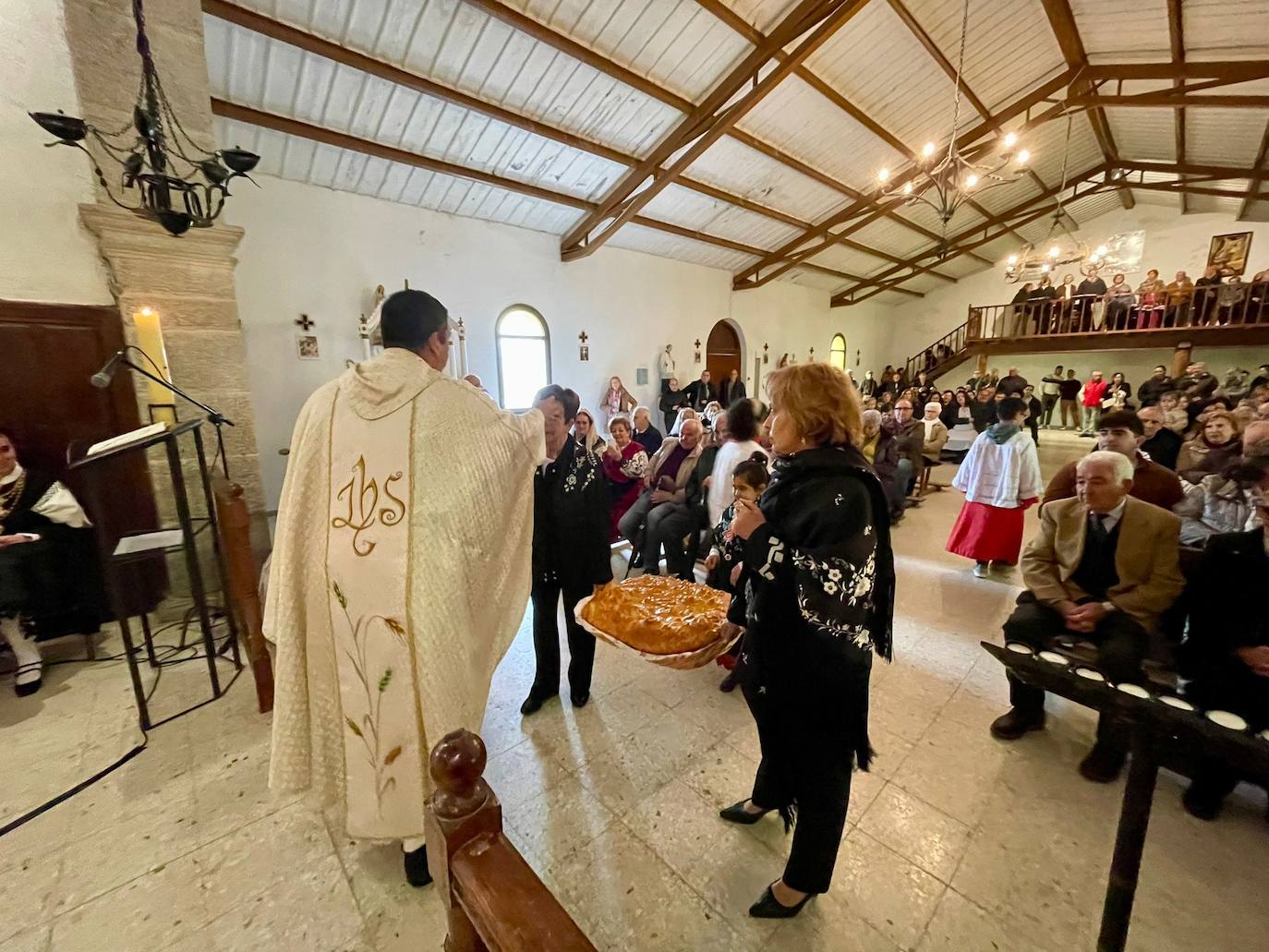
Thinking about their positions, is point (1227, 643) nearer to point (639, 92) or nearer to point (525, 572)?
point (525, 572)

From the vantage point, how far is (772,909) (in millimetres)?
1423

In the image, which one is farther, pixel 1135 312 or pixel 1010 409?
pixel 1135 312

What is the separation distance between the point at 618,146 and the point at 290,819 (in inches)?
260

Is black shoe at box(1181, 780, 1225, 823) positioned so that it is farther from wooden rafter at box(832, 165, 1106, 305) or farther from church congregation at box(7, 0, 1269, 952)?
wooden rafter at box(832, 165, 1106, 305)

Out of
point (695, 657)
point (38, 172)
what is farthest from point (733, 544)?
point (38, 172)

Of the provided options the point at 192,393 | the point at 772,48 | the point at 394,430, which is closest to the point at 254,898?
the point at 394,430

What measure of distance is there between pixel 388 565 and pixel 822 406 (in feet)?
4.01

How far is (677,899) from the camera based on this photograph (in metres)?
1.50

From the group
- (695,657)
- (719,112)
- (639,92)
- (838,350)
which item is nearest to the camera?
(695,657)

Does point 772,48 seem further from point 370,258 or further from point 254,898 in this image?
point 254,898

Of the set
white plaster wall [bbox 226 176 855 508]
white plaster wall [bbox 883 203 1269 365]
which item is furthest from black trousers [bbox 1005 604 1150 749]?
white plaster wall [bbox 883 203 1269 365]

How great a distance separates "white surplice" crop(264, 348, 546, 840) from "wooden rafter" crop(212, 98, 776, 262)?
4.51 m

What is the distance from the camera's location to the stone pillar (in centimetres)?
270

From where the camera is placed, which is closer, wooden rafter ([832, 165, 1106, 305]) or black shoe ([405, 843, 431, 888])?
black shoe ([405, 843, 431, 888])
